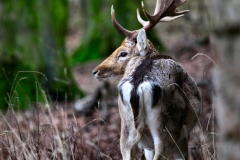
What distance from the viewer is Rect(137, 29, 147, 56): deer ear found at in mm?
5984

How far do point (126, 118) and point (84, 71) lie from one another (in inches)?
413

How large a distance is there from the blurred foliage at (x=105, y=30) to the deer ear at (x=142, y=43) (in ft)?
26.5

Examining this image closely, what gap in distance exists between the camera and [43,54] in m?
11.3

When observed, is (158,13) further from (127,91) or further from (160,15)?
(127,91)

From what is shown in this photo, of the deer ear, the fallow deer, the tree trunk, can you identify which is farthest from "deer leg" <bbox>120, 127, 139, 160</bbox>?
the tree trunk

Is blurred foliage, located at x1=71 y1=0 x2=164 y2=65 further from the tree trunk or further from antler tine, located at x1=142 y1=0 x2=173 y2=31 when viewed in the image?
the tree trunk

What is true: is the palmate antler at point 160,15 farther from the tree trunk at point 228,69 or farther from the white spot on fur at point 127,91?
the tree trunk at point 228,69

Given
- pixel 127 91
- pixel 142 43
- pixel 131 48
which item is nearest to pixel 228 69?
pixel 127 91

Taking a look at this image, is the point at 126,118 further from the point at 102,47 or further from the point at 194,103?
the point at 102,47

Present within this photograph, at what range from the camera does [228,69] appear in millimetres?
2350

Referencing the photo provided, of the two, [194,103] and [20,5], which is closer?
[194,103]

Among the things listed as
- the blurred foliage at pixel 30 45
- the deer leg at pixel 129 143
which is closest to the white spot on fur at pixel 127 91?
the deer leg at pixel 129 143

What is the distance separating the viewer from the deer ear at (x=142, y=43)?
598cm

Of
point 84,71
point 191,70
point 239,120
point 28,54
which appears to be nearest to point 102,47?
point 84,71
